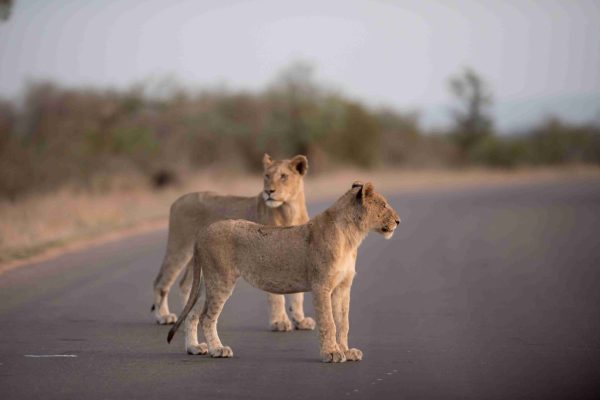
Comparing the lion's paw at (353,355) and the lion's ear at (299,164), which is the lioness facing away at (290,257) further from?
the lion's ear at (299,164)

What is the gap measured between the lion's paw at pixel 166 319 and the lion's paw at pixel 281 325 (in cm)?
103

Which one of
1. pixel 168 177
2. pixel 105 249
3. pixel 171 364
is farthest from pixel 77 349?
pixel 168 177

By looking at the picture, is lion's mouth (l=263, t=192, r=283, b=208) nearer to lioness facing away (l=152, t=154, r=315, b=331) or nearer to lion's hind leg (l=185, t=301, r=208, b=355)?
lioness facing away (l=152, t=154, r=315, b=331)

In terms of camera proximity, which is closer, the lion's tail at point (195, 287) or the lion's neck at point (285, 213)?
the lion's tail at point (195, 287)

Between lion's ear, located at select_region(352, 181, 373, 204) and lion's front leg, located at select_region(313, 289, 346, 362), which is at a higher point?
lion's ear, located at select_region(352, 181, 373, 204)

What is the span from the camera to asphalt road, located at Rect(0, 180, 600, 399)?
6918 mm

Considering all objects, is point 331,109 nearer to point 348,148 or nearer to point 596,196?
point 348,148

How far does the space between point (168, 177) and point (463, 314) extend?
2100 cm

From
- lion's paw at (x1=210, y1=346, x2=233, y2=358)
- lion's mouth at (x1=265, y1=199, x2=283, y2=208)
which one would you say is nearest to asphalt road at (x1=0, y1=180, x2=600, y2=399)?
lion's paw at (x1=210, y1=346, x2=233, y2=358)

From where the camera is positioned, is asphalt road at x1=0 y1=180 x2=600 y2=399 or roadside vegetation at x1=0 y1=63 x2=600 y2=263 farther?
roadside vegetation at x1=0 y1=63 x2=600 y2=263

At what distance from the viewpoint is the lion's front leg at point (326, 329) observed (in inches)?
304

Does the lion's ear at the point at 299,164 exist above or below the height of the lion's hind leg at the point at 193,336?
above

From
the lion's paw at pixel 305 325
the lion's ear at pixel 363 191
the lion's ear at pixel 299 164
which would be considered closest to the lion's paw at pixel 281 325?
the lion's paw at pixel 305 325

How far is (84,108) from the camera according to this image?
3834 centimetres
